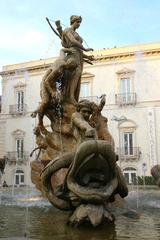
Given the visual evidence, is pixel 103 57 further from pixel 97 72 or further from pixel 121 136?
pixel 121 136

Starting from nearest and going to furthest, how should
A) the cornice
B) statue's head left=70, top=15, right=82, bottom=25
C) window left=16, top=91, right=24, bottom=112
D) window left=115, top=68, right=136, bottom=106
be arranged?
statue's head left=70, top=15, right=82, bottom=25 < the cornice < window left=115, top=68, right=136, bottom=106 < window left=16, top=91, right=24, bottom=112

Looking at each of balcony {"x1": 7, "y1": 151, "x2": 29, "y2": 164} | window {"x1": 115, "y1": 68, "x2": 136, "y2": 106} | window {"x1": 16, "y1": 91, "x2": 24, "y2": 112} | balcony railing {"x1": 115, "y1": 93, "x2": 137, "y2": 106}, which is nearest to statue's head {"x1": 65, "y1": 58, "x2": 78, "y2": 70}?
balcony railing {"x1": 115, "y1": 93, "x2": 137, "y2": 106}

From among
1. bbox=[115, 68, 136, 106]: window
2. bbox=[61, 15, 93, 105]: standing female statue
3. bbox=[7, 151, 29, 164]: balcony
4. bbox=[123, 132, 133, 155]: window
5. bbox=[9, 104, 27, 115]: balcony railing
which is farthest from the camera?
bbox=[9, 104, 27, 115]: balcony railing

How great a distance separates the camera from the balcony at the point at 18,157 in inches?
1335

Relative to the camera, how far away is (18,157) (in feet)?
112

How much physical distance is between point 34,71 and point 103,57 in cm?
696

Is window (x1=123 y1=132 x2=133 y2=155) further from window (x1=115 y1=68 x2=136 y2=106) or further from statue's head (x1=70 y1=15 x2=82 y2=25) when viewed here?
statue's head (x1=70 y1=15 x2=82 y2=25)

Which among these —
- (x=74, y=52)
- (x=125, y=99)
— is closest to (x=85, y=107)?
(x=74, y=52)

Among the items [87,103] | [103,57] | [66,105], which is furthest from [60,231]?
[103,57]

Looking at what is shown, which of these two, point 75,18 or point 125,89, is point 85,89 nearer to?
point 125,89

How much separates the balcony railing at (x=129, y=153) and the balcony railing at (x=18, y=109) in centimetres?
1010

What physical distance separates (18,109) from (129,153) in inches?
457

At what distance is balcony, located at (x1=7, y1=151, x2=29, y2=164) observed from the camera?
111ft

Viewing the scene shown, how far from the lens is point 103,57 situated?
33031 mm
